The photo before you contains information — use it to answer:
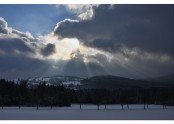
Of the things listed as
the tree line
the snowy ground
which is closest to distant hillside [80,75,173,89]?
the tree line

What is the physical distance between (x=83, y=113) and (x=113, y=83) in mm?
807

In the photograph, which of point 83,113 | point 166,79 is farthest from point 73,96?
point 166,79

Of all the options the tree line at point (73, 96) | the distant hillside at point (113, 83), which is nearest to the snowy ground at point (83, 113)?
the tree line at point (73, 96)

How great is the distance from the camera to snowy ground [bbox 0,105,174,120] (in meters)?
8.09

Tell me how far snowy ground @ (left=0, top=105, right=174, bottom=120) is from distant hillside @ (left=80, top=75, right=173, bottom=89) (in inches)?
15.7

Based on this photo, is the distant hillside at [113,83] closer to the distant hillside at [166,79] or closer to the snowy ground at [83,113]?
the distant hillside at [166,79]

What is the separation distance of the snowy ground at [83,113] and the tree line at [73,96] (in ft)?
0.37

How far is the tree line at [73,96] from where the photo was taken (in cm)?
832

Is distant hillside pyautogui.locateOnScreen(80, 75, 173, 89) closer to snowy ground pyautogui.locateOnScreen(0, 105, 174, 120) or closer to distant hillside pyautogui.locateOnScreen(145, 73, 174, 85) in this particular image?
distant hillside pyautogui.locateOnScreen(145, 73, 174, 85)

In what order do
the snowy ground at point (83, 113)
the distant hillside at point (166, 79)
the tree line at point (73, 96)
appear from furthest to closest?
the tree line at point (73, 96), the distant hillside at point (166, 79), the snowy ground at point (83, 113)

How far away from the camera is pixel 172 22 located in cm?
831

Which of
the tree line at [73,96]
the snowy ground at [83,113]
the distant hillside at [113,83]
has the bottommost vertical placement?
the snowy ground at [83,113]

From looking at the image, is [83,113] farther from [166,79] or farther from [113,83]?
[166,79]

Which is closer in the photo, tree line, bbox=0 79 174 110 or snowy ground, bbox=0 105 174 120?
snowy ground, bbox=0 105 174 120
